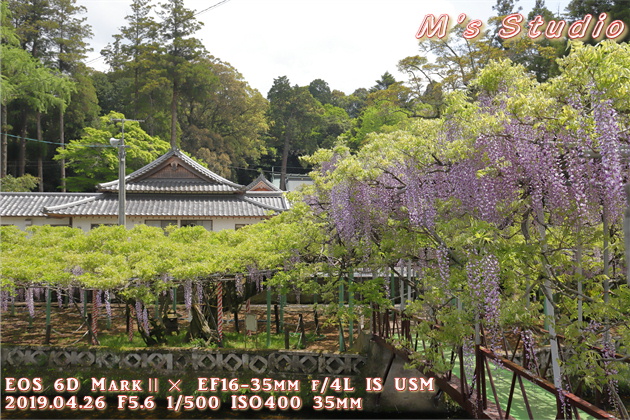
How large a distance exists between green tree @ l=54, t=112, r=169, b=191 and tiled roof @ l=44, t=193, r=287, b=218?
547 cm

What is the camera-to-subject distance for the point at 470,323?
548 centimetres

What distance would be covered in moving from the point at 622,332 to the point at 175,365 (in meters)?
7.82

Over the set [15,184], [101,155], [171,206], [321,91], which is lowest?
[171,206]

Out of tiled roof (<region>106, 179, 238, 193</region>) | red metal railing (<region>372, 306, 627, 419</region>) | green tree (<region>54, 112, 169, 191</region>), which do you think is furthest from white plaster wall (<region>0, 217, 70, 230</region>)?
red metal railing (<region>372, 306, 627, 419</region>)

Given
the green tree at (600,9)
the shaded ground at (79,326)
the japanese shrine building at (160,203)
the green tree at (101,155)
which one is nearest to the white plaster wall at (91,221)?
the japanese shrine building at (160,203)

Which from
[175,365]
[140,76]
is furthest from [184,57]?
[175,365]

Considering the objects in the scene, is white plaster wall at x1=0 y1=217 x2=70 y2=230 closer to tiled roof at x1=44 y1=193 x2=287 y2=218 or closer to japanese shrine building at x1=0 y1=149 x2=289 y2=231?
japanese shrine building at x1=0 y1=149 x2=289 y2=231

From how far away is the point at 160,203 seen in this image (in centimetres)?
1898

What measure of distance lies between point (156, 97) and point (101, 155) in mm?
6323

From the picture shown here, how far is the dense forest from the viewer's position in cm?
2164

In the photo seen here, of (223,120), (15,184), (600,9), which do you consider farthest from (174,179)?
(600,9)

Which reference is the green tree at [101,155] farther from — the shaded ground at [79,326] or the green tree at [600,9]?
the green tree at [600,9]

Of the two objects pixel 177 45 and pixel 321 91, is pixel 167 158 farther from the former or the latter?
pixel 321 91

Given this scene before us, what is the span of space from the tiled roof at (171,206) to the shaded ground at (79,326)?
4052mm
